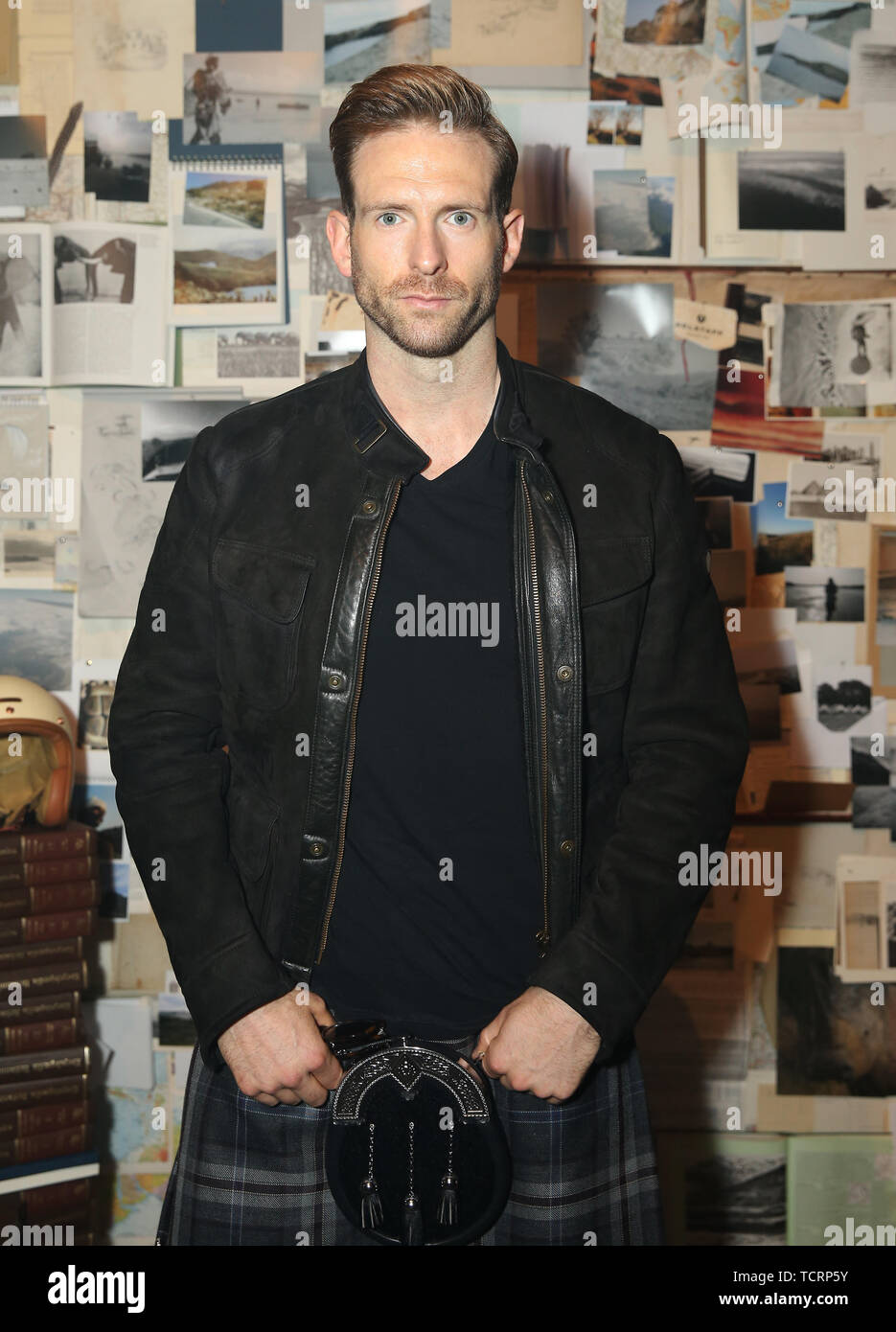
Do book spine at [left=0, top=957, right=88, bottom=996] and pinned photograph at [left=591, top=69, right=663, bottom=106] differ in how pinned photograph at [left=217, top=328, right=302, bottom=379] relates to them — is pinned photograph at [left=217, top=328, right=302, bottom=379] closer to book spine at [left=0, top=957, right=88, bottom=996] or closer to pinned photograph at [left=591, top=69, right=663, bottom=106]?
pinned photograph at [left=591, top=69, right=663, bottom=106]

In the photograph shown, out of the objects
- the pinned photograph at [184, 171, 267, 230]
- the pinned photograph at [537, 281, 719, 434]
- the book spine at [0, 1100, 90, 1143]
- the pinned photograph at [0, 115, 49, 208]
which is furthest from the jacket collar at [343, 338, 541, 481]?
the book spine at [0, 1100, 90, 1143]

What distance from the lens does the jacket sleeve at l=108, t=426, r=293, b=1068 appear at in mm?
1325

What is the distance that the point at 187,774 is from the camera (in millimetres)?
1408

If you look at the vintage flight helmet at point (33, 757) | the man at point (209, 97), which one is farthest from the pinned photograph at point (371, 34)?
the vintage flight helmet at point (33, 757)

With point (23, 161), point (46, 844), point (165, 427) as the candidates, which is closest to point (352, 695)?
point (46, 844)

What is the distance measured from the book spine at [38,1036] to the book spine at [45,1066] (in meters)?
0.01

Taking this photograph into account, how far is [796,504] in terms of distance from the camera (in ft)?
8.06

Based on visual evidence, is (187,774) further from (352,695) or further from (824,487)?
(824,487)

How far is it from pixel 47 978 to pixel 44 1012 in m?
0.06

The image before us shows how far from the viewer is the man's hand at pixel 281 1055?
127cm

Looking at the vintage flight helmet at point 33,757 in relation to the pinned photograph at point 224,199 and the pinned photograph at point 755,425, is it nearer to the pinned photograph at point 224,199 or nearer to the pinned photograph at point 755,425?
the pinned photograph at point 224,199

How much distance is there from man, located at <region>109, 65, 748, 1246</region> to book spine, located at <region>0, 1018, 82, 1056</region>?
0.84 m

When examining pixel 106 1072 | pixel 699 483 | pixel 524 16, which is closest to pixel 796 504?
pixel 699 483
